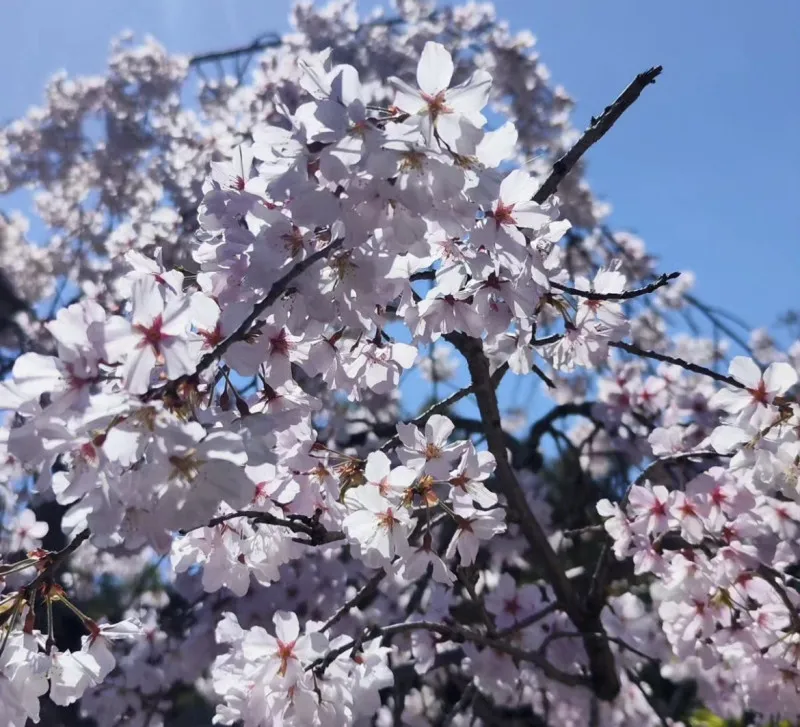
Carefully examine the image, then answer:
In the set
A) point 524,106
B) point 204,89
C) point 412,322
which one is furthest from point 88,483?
point 204,89

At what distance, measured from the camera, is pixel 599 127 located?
1572 millimetres

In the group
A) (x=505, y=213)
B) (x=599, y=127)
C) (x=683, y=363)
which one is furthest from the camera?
(x=683, y=363)

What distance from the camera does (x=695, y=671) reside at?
4105 millimetres

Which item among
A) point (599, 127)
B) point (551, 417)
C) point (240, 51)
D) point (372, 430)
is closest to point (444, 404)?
point (599, 127)

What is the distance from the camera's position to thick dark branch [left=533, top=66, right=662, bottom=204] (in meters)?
1.49

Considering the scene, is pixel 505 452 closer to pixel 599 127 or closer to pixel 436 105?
pixel 599 127

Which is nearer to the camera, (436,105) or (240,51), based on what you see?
(436,105)

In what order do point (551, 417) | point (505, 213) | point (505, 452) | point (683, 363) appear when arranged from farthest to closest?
point (551, 417), point (505, 452), point (683, 363), point (505, 213)

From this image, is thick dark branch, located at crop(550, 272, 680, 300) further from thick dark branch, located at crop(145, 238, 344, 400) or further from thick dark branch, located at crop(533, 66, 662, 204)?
thick dark branch, located at crop(145, 238, 344, 400)

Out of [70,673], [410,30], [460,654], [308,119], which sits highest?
[410,30]

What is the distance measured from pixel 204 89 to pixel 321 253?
794cm

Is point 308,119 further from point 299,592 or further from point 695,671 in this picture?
point 695,671

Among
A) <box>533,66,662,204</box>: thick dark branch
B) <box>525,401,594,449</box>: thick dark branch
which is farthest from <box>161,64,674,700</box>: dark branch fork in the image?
<box>525,401,594,449</box>: thick dark branch

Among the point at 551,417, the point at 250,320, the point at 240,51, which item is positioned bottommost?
the point at 250,320
